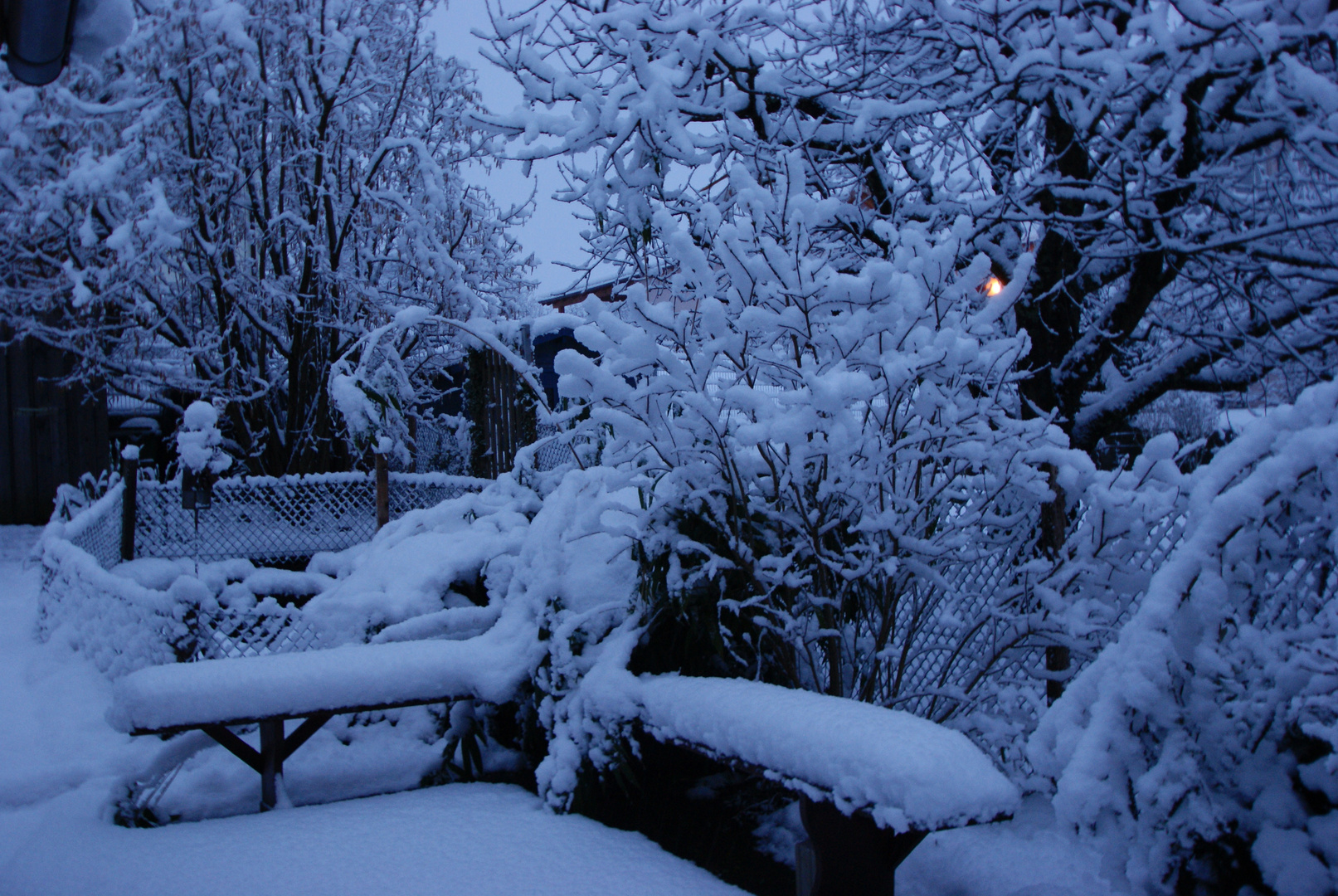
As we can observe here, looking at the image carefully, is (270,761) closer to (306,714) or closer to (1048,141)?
(306,714)

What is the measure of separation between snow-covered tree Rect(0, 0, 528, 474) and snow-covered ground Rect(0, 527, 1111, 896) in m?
7.04

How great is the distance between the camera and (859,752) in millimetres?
1994

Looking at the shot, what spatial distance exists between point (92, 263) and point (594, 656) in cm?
1046

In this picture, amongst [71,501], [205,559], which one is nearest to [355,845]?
[205,559]

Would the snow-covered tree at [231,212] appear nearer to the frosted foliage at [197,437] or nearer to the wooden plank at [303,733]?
the frosted foliage at [197,437]

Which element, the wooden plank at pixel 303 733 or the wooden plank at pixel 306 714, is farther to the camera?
the wooden plank at pixel 303 733

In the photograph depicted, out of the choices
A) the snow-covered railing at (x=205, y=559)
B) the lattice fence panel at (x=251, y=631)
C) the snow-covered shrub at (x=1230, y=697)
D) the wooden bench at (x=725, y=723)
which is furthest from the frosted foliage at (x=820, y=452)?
the snow-covered railing at (x=205, y=559)

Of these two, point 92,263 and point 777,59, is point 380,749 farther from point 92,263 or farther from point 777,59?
point 92,263

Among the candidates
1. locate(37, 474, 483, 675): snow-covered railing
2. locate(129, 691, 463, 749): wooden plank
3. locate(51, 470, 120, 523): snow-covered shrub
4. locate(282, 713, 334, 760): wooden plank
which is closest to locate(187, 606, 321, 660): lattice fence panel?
locate(37, 474, 483, 675): snow-covered railing

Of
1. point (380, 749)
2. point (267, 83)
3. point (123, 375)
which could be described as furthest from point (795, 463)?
point (123, 375)

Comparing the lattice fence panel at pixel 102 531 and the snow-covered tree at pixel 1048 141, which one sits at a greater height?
the snow-covered tree at pixel 1048 141

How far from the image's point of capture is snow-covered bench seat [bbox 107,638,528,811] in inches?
125

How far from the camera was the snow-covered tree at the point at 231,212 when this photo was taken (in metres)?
10.1

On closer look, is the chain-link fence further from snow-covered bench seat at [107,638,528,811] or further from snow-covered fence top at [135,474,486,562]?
snow-covered bench seat at [107,638,528,811]
